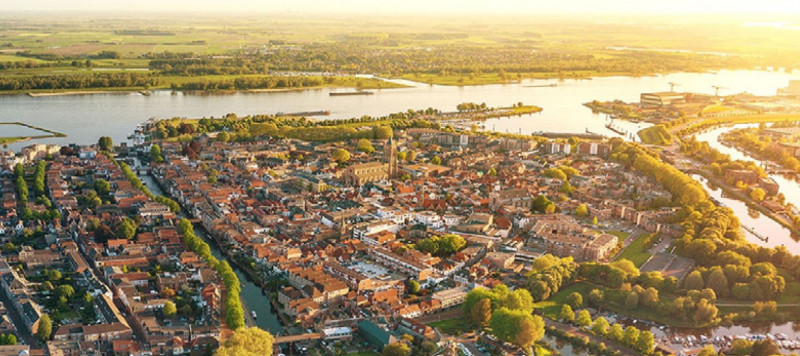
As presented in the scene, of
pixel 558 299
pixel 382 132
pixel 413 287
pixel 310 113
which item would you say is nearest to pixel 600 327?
pixel 558 299

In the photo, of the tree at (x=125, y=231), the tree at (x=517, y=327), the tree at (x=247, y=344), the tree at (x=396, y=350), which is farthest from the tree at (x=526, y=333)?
the tree at (x=125, y=231)

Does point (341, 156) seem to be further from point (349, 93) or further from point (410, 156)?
point (349, 93)

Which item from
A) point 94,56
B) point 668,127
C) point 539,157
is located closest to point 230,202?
point 539,157

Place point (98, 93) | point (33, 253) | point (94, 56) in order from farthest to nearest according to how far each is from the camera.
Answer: point (94, 56) < point (98, 93) < point (33, 253)


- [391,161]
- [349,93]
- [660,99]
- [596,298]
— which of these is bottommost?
[596,298]

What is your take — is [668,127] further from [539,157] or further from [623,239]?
[623,239]

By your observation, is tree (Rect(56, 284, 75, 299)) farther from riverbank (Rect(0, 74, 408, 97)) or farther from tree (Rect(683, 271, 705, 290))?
riverbank (Rect(0, 74, 408, 97))
